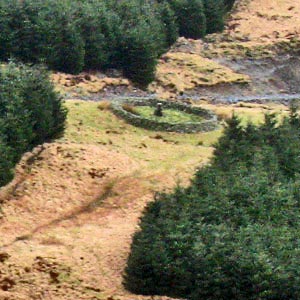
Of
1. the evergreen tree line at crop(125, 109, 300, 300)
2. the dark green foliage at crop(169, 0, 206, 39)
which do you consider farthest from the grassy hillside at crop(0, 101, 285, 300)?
the dark green foliage at crop(169, 0, 206, 39)

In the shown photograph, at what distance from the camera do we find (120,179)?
21.5m

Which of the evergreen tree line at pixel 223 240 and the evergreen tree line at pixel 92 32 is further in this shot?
the evergreen tree line at pixel 92 32

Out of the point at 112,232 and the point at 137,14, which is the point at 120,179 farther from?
the point at 137,14

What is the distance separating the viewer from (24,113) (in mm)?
20656

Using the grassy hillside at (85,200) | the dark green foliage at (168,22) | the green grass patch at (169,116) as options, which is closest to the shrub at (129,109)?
the green grass patch at (169,116)

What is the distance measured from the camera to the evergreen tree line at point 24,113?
19750mm

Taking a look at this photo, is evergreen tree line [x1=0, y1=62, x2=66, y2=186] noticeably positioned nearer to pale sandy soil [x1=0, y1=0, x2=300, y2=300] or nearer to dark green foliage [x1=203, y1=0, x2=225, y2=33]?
pale sandy soil [x1=0, y1=0, x2=300, y2=300]

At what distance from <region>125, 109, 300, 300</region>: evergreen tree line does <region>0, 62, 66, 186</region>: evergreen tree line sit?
4.86 meters

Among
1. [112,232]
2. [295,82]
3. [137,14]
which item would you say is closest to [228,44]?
[295,82]

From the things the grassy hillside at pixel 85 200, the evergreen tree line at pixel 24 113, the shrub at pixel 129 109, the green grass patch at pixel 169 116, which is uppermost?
the evergreen tree line at pixel 24 113

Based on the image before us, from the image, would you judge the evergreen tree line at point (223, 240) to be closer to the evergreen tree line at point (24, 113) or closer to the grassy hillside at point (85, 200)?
the grassy hillside at point (85, 200)

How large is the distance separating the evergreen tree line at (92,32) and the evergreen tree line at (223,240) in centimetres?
1656

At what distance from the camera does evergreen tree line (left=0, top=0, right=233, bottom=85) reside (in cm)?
3294

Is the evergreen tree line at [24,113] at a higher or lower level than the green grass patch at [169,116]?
higher
